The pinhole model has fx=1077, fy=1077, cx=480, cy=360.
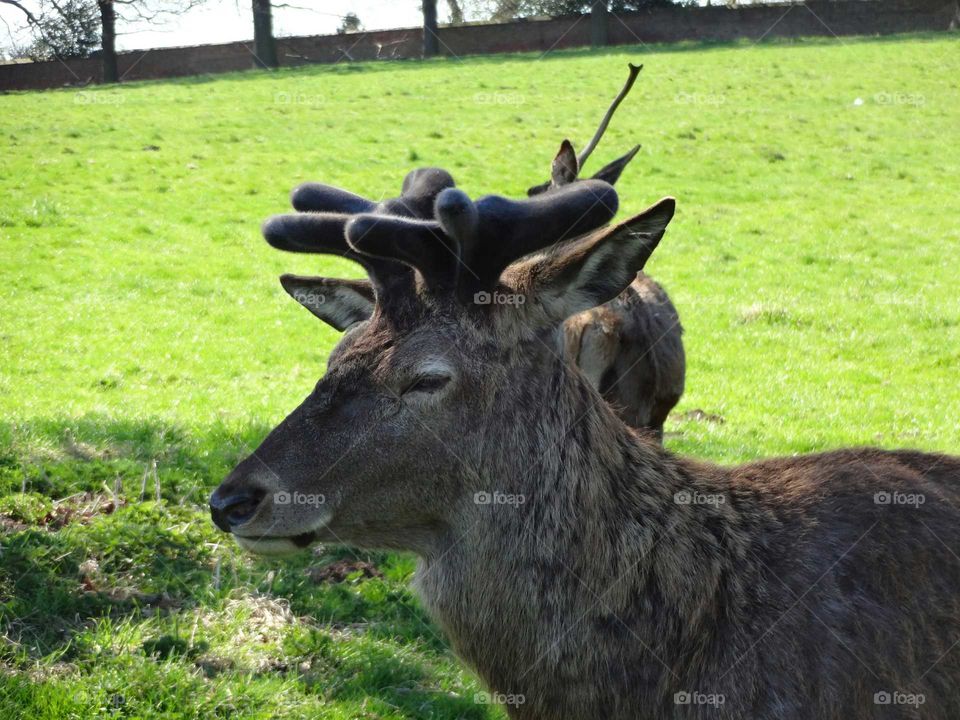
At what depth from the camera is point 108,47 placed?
39.5 m

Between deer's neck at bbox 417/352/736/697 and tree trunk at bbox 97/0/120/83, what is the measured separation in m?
37.8

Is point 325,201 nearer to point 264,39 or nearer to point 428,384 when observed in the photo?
point 428,384

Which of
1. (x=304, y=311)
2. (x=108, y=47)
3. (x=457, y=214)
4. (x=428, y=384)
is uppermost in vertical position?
(x=108, y=47)

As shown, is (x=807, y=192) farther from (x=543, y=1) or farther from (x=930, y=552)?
A: (x=543, y=1)

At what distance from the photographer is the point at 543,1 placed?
49.1 m

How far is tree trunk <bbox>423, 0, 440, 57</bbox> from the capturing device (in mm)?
44750

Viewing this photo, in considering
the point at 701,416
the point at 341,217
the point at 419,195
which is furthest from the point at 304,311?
the point at 341,217

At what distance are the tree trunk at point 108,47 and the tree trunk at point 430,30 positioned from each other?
40.2ft

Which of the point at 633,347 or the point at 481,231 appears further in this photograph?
the point at 633,347

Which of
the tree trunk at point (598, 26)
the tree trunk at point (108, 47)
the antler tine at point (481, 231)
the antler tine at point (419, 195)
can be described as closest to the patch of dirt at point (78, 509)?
the antler tine at point (419, 195)

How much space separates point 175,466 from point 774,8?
42.8 m

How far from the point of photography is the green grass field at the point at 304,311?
5469mm

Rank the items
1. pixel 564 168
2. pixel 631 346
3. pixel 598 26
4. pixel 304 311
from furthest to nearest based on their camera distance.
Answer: pixel 598 26
pixel 304 311
pixel 564 168
pixel 631 346

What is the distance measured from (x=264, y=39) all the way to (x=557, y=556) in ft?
137
